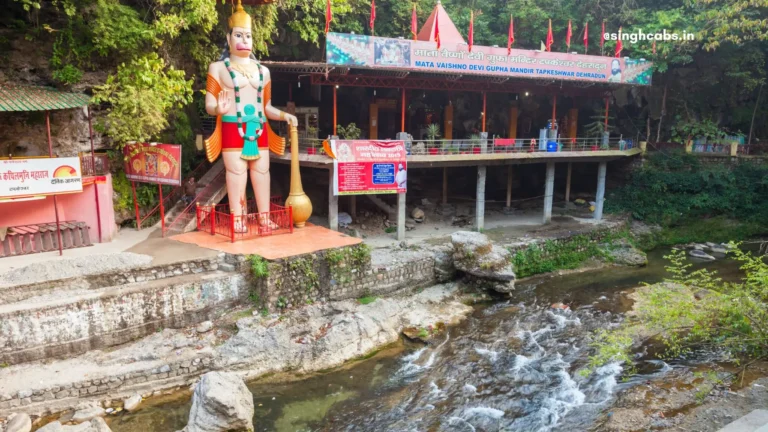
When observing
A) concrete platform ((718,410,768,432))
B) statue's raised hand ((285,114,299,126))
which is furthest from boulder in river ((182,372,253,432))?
statue's raised hand ((285,114,299,126))

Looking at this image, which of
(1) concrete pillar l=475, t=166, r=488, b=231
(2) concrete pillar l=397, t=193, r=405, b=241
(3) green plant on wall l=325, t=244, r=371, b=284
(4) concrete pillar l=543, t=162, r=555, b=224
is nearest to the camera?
(3) green plant on wall l=325, t=244, r=371, b=284

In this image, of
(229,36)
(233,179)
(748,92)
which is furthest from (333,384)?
(748,92)

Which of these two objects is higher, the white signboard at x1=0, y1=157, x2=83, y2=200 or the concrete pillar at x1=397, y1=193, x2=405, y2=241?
the white signboard at x1=0, y1=157, x2=83, y2=200

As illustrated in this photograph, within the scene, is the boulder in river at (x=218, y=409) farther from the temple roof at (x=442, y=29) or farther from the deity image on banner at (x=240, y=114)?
the temple roof at (x=442, y=29)

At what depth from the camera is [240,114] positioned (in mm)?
17125

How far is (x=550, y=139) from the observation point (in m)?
23.8

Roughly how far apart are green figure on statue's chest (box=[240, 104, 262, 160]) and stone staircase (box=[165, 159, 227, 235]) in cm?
289

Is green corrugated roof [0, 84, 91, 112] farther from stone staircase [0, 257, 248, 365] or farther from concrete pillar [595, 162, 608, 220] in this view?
concrete pillar [595, 162, 608, 220]

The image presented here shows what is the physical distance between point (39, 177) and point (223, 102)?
18.3 feet

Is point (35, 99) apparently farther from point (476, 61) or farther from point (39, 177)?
point (476, 61)

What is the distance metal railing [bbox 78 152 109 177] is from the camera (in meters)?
16.0

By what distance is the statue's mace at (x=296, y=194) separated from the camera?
18.4 m

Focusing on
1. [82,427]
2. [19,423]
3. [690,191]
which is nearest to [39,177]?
[19,423]

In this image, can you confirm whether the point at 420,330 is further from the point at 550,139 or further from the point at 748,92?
the point at 748,92
